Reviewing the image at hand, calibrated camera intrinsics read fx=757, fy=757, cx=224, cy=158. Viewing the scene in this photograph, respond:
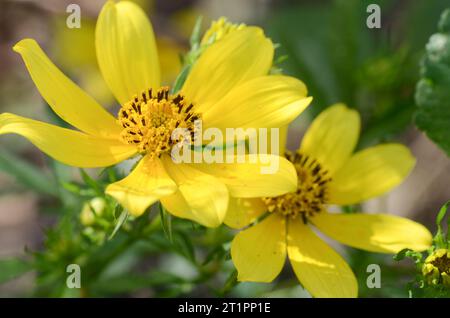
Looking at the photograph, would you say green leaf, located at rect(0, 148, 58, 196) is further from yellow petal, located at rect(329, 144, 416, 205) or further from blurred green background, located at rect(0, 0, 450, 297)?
yellow petal, located at rect(329, 144, 416, 205)

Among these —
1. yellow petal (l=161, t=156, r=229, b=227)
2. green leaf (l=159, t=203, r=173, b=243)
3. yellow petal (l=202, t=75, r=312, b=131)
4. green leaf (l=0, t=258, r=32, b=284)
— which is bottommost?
green leaf (l=0, t=258, r=32, b=284)

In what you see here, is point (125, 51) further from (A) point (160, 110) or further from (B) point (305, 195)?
(B) point (305, 195)

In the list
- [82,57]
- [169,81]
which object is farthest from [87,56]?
[169,81]

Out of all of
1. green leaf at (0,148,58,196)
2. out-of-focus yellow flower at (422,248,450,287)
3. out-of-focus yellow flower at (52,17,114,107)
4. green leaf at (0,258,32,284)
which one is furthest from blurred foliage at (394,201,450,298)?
out-of-focus yellow flower at (52,17,114,107)

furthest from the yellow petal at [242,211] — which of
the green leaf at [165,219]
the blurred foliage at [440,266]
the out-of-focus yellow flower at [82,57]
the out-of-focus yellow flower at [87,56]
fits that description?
the out-of-focus yellow flower at [82,57]

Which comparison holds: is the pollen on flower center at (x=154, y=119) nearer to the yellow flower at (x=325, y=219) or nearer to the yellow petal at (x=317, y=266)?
the yellow flower at (x=325, y=219)
